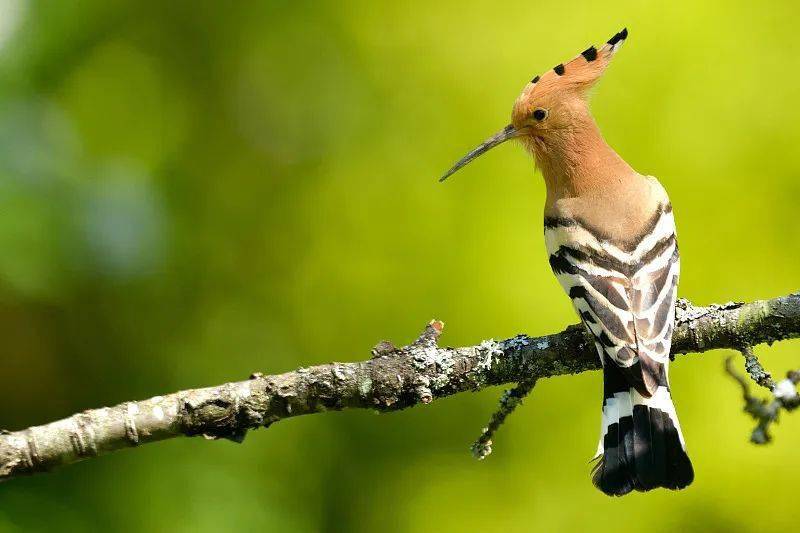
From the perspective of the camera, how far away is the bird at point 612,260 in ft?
6.81

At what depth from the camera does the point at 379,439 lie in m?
2.81

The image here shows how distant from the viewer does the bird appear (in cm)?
207

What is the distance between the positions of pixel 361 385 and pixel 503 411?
28 centimetres

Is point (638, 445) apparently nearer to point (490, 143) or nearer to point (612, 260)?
point (612, 260)

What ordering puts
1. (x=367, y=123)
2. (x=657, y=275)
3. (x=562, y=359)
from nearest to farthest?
(x=562, y=359), (x=657, y=275), (x=367, y=123)

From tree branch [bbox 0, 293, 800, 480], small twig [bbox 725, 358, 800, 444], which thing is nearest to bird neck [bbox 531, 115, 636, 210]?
tree branch [bbox 0, 293, 800, 480]

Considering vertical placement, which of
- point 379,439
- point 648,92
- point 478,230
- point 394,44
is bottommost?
point 379,439

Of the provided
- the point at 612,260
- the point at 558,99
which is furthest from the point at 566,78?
the point at 612,260

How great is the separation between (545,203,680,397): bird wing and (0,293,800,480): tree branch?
5 cm

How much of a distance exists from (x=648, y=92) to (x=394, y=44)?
30.8 inches

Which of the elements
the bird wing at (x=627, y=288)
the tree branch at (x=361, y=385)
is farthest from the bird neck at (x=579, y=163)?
the tree branch at (x=361, y=385)

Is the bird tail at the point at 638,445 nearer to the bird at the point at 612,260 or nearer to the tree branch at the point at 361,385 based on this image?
the bird at the point at 612,260

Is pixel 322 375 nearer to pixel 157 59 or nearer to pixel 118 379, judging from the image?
pixel 118 379

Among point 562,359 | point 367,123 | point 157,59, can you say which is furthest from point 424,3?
point 562,359
